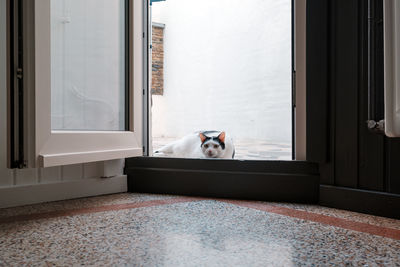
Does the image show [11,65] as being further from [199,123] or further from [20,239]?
[199,123]

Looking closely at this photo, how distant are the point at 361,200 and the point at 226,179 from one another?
58 cm

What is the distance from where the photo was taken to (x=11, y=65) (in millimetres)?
1061

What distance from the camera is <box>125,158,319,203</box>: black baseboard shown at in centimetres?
148

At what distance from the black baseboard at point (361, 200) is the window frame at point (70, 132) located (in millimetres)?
843

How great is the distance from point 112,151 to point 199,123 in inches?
74.9

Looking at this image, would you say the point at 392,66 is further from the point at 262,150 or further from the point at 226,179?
the point at 262,150

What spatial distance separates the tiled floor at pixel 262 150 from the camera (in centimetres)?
164

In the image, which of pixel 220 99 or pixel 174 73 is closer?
pixel 220 99

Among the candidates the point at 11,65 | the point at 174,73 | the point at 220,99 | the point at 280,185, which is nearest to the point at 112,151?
the point at 11,65

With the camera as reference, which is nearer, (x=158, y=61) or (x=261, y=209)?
(x=261, y=209)

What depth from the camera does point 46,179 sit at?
58.7 inches

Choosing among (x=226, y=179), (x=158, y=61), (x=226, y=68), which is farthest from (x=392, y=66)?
(x=158, y=61)

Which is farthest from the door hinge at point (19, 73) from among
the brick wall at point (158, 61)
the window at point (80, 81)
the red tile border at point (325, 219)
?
the brick wall at point (158, 61)

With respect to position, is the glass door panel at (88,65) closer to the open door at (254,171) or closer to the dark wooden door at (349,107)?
the open door at (254,171)
